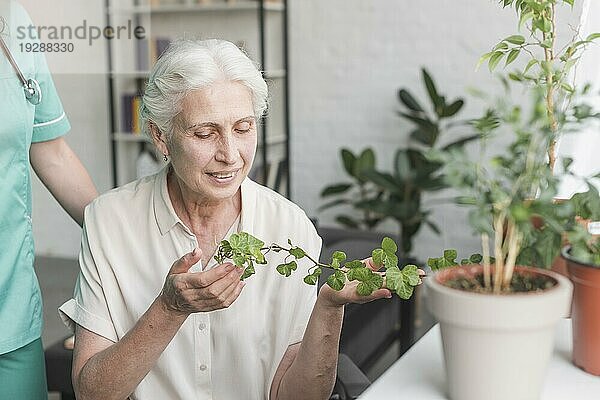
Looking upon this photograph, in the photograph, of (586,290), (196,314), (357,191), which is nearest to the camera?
(586,290)

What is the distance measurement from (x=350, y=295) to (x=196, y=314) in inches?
19.1

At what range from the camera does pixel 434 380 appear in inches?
39.3

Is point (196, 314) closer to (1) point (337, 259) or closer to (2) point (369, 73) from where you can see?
(1) point (337, 259)

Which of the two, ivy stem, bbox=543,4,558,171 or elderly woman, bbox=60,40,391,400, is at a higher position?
ivy stem, bbox=543,4,558,171

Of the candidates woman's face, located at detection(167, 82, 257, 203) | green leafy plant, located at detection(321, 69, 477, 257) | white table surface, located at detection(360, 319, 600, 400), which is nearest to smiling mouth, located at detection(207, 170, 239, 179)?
woman's face, located at detection(167, 82, 257, 203)

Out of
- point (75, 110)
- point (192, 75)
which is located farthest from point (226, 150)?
point (75, 110)

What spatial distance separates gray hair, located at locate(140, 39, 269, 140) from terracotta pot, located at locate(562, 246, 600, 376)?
0.78m

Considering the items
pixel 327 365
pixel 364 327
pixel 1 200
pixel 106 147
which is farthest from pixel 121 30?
pixel 327 365

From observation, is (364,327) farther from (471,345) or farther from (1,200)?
(471,345)

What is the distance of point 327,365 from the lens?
4.97ft

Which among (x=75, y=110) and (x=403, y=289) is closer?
(x=403, y=289)

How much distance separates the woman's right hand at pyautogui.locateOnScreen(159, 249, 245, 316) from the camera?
1269 mm

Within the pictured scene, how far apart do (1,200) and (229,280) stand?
2.42 ft

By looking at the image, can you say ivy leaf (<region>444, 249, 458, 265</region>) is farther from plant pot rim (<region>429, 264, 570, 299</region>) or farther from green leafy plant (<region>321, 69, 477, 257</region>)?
green leafy plant (<region>321, 69, 477, 257</region>)
